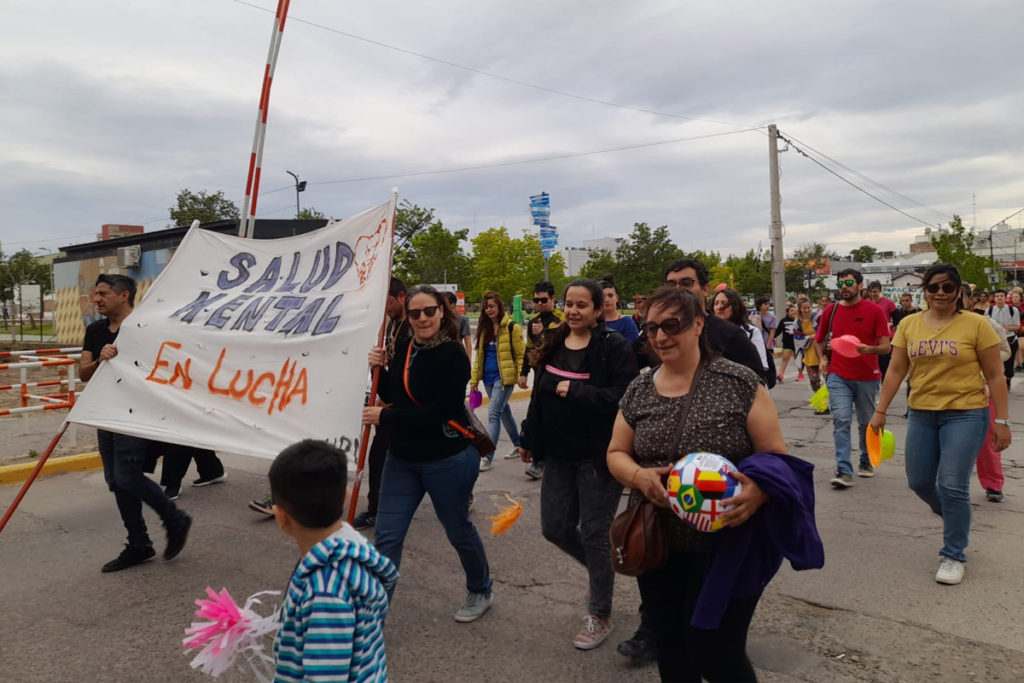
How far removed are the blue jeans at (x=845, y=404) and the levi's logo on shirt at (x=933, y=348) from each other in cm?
212

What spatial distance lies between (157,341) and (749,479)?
12.3ft

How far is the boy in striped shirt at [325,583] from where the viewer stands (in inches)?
73.7

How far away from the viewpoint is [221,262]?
15.6 ft

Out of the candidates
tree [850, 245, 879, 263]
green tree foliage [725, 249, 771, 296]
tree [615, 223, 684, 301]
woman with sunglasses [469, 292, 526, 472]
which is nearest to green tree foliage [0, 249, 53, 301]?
tree [615, 223, 684, 301]

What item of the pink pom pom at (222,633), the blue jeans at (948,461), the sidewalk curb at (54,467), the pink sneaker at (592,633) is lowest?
the pink sneaker at (592,633)

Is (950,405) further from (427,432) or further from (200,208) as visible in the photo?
(200,208)

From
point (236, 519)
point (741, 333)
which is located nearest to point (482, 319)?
point (236, 519)

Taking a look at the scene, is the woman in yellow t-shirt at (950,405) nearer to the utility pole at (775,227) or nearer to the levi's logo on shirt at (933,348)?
the levi's logo on shirt at (933,348)

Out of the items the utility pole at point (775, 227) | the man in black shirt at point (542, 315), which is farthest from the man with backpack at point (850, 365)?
the utility pole at point (775, 227)

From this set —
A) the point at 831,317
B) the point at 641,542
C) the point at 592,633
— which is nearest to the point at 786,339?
the point at 831,317

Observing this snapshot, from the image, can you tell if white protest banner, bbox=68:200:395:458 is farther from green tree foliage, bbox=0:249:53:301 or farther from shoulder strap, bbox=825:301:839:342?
green tree foliage, bbox=0:249:53:301

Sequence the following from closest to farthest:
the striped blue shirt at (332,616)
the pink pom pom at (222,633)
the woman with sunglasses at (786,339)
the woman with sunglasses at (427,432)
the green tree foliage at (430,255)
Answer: the striped blue shirt at (332,616) → the pink pom pom at (222,633) → the woman with sunglasses at (427,432) → the woman with sunglasses at (786,339) → the green tree foliage at (430,255)

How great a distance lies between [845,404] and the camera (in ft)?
21.8

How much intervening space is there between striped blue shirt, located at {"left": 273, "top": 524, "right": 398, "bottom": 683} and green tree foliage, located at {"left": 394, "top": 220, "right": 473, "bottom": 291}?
3977cm
